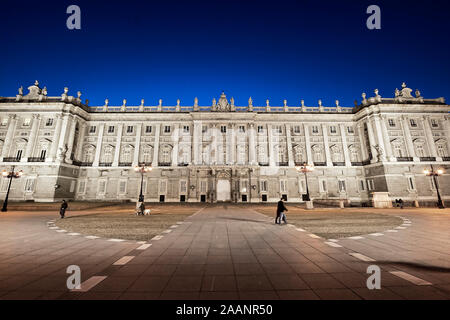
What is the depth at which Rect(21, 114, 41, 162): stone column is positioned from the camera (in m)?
31.1

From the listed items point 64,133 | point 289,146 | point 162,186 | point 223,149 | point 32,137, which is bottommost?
point 162,186

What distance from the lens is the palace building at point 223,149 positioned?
1228 inches

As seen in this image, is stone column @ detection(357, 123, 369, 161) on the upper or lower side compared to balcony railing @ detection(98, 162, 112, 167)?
upper

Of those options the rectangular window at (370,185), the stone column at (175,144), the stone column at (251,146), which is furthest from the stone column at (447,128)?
the stone column at (175,144)

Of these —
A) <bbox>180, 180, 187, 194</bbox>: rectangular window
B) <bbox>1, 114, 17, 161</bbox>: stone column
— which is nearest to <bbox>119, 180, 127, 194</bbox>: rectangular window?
<bbox>180, 180, 187, 194</bbox>: rectangular window

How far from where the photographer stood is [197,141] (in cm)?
3516

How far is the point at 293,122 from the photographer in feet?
122

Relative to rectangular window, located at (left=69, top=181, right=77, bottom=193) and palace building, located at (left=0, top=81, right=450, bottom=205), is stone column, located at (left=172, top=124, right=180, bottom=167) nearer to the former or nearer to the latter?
palace building, located at (left=0, top=81, right=450, bottom=205)

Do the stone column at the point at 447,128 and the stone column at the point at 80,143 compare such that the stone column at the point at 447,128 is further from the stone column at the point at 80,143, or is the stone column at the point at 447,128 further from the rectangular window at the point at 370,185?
the stone column at the point at 80,143

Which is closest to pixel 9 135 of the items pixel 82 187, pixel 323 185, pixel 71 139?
pixel 71 139

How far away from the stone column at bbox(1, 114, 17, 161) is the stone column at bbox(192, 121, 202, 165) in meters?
29.7

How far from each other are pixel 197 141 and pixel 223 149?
4.94 metres

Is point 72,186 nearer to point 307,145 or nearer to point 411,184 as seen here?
point 307,145

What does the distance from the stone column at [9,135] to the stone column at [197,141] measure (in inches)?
1168
